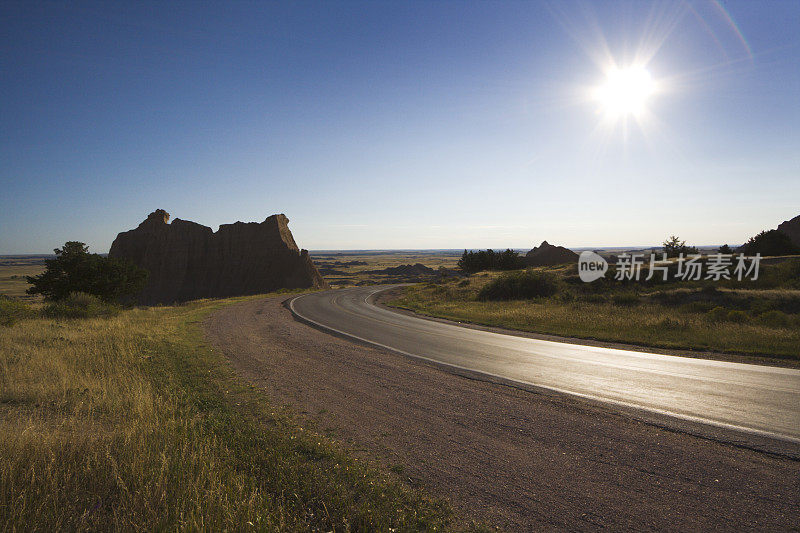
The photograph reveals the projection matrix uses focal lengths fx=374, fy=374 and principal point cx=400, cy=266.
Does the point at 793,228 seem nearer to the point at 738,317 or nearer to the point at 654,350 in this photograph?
the point at 738,317

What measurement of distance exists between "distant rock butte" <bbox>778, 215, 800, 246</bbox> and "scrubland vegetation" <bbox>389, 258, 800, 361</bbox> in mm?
38682

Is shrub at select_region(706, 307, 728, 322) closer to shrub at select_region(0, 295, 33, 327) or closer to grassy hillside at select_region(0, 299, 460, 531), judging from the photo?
grassy hillside at select_region(0, 299, 460, 531)

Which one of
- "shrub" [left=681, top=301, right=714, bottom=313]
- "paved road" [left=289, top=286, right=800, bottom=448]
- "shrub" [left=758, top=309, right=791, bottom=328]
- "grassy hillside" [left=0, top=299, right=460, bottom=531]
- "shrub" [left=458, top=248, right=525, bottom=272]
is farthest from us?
"shrub" [left=458, top=248, right=525, bottom=272]

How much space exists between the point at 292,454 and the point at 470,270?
58161 mm

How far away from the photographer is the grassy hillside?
369cm

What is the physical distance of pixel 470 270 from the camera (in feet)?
202

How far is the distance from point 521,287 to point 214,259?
45.1 m

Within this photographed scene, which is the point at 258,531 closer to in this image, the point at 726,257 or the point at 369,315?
the point at 369,315

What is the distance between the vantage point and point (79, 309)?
17938mm

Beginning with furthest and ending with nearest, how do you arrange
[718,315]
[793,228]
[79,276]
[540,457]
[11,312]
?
[793,228]
[79,276]
[11,312]
[718,315]
[540,457]

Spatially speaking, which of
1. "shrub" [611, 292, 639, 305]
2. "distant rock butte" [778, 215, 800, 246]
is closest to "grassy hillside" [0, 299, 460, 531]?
"shrub" [611, 292, 639, 305]

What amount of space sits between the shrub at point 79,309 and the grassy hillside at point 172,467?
1191 cm

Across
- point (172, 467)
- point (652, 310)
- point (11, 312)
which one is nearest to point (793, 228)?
point (652, 310)

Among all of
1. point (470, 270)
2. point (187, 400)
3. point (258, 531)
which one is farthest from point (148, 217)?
point (258, 531)
